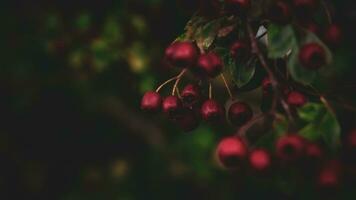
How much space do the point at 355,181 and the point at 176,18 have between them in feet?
6.65

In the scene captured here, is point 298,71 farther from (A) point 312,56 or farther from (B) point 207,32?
(B) point 207,32

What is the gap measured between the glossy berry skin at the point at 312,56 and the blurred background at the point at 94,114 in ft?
5.88

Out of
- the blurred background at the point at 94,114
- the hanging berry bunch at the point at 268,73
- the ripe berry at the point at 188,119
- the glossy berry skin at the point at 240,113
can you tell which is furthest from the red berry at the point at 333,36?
the blurred background at the point at 94,114

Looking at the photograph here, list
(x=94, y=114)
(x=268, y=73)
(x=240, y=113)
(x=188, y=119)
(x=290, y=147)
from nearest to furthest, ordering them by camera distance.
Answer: (x=290, y=147), (x=268, y=73), (x=240, y=113), (x=188, y=119), (x=94, y=114)

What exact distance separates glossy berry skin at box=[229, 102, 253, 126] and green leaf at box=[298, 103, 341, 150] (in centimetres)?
19

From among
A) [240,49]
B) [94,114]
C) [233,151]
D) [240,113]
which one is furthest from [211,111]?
[94,114]

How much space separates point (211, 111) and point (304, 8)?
32 centimetres

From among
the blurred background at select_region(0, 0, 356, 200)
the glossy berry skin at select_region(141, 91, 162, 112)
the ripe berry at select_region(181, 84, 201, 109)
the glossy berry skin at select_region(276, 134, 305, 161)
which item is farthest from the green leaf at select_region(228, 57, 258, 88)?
the blurred background at select_region(0, 0, 356, 200)

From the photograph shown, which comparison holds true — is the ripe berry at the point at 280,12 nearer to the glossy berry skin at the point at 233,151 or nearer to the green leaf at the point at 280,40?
the green leaf at the point at 280,40

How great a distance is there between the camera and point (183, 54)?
1307 mm

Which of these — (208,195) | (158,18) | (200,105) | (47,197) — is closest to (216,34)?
(200,105)

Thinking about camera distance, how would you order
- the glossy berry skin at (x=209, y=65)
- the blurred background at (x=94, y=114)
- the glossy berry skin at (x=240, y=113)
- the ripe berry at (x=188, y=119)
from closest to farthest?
the glossy berry skin at (x=209, y=65), the glossy berry skin at (x=240, y=113), the ripe berry at (x=188, y=119), the blurred background at (x=94, y=114)

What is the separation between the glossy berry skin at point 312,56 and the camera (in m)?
1.20

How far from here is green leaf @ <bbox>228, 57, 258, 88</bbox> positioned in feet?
4.64
